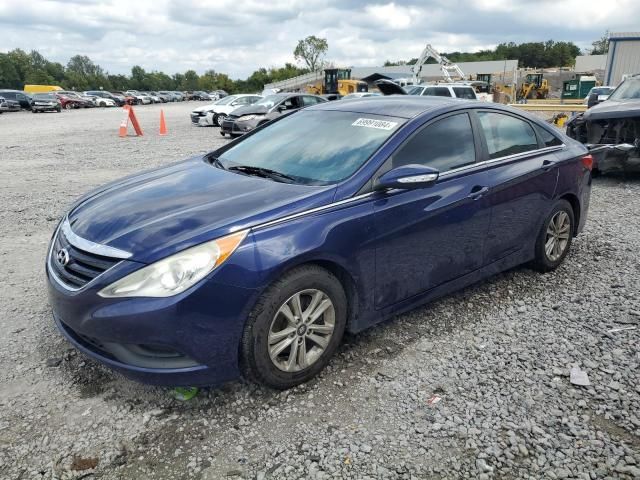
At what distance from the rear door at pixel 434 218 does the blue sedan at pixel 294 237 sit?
1 centimetres

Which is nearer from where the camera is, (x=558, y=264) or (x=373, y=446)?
(x=373, y=446)

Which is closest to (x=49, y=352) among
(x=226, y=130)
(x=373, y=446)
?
(x=373, y=446)

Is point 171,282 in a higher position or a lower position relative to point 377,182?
lower

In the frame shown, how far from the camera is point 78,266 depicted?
2.68m

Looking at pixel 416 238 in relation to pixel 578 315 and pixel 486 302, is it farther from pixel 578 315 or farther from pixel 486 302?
pixel 578 315

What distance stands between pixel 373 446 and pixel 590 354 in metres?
1.75

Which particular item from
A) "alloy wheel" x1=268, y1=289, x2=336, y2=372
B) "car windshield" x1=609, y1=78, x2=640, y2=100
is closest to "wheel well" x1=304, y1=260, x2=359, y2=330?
"alloy wheel" x1=268, y1=289, x2=336, y2=372

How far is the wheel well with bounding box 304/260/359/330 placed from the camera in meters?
2.88

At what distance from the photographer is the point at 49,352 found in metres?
3.26

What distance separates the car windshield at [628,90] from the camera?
29.9 feet

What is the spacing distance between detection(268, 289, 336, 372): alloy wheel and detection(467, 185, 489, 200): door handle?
1.42 metres

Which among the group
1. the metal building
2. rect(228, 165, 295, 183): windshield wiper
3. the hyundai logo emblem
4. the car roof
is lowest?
the hyundai logo emblem

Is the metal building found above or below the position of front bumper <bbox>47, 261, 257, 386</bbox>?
above

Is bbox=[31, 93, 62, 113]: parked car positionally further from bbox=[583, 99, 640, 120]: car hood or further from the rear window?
bbox=[583, 99, 640, 120]: car hood
